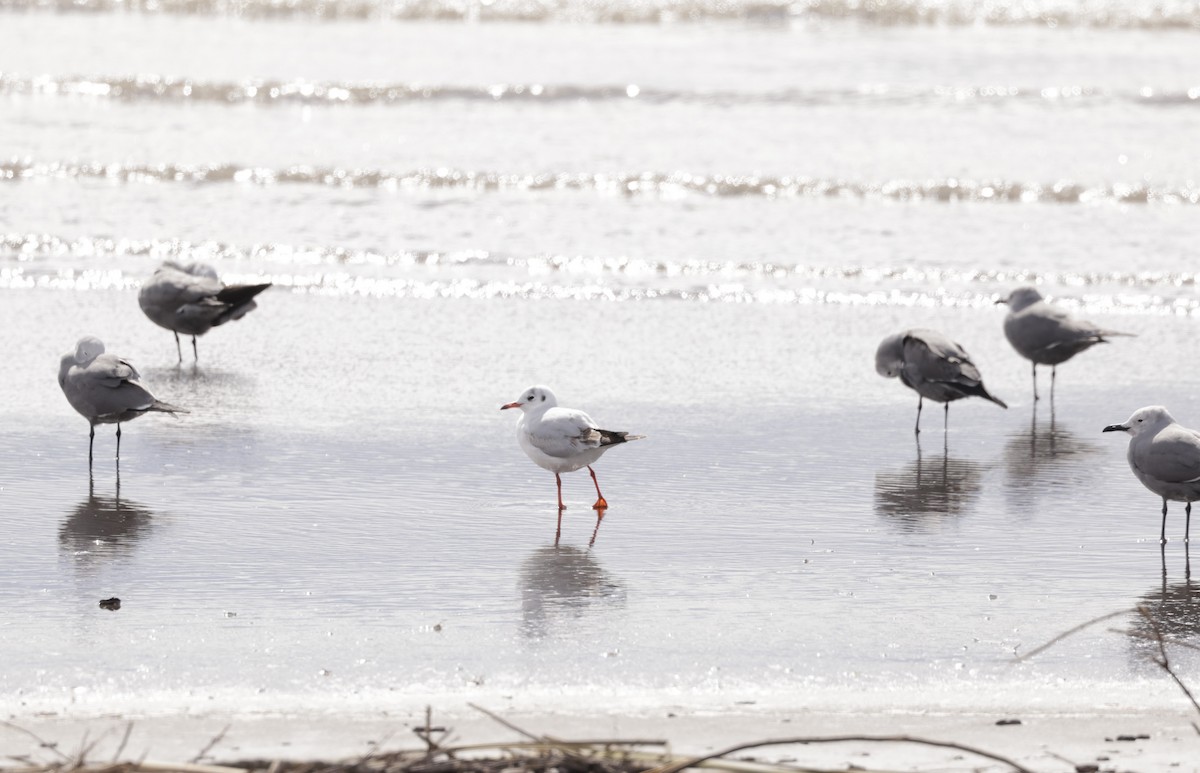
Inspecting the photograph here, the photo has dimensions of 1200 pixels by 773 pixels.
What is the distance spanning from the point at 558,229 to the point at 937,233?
116 inches

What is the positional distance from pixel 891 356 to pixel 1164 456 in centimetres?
236

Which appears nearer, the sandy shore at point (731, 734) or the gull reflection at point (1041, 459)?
the sandy shore at point (731, 734)

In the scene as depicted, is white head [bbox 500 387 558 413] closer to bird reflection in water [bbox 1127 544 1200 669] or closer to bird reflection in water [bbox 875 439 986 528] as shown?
bird reflection in water [bbox 875 439 986 528]

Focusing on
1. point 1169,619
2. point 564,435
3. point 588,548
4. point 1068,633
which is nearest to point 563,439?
point 564,435

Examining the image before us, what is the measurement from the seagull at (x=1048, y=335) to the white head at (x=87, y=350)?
4825 mm

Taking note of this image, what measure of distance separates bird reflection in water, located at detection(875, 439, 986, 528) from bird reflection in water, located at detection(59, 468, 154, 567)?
303cm

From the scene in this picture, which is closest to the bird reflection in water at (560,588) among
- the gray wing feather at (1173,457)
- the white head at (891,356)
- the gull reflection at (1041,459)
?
the gull reflection at (1041,459)

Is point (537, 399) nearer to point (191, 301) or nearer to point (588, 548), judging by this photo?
point (588, 548)

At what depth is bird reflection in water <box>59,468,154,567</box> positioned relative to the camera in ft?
22.0

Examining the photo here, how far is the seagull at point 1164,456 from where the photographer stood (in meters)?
6.80

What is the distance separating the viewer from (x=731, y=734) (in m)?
4.95

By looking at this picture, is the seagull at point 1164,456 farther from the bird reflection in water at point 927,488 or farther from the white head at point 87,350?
the white head at point 87,350

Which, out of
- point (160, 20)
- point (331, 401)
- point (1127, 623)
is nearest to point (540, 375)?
point (331, 401)

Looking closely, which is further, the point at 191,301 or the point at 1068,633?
the point at 191,301
